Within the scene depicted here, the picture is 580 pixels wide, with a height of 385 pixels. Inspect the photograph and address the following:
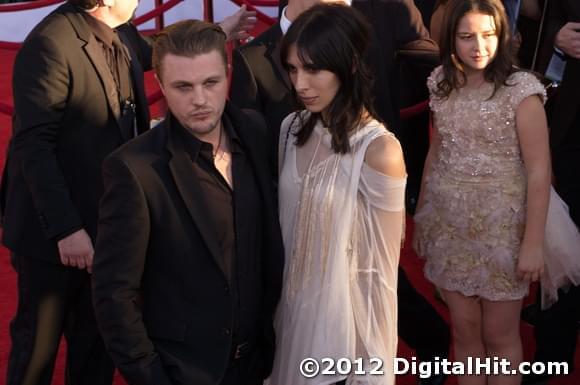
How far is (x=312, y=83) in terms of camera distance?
2.19 m

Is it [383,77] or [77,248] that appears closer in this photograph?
[77,248]

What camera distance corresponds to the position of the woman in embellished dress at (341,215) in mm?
2143

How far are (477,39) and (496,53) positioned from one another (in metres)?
0.08

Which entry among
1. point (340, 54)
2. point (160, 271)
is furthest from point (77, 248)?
point (340, 54)

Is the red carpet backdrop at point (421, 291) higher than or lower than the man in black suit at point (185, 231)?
lower

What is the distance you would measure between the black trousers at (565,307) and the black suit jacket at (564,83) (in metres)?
0.02

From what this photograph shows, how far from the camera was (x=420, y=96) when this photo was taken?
15.0ft

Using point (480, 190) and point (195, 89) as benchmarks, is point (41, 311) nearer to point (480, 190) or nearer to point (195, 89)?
point (195, 89)

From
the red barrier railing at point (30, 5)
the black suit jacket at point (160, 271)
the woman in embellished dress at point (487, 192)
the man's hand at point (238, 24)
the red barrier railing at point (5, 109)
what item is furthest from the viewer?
the red barrier railing at point (30, 5)

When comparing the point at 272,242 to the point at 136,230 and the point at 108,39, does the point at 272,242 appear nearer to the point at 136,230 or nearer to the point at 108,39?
the point at 136,230

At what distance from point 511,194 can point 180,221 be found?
119 cm

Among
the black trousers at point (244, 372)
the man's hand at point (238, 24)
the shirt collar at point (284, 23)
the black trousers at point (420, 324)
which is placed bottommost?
the black trousers at point (420, 324)

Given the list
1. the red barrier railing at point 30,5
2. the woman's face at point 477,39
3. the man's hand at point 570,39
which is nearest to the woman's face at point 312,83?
the woman's face at point 477,39

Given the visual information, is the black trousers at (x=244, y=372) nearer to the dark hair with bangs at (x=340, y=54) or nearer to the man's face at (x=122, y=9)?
the dark hair with bangs at (x=340, y=54)
